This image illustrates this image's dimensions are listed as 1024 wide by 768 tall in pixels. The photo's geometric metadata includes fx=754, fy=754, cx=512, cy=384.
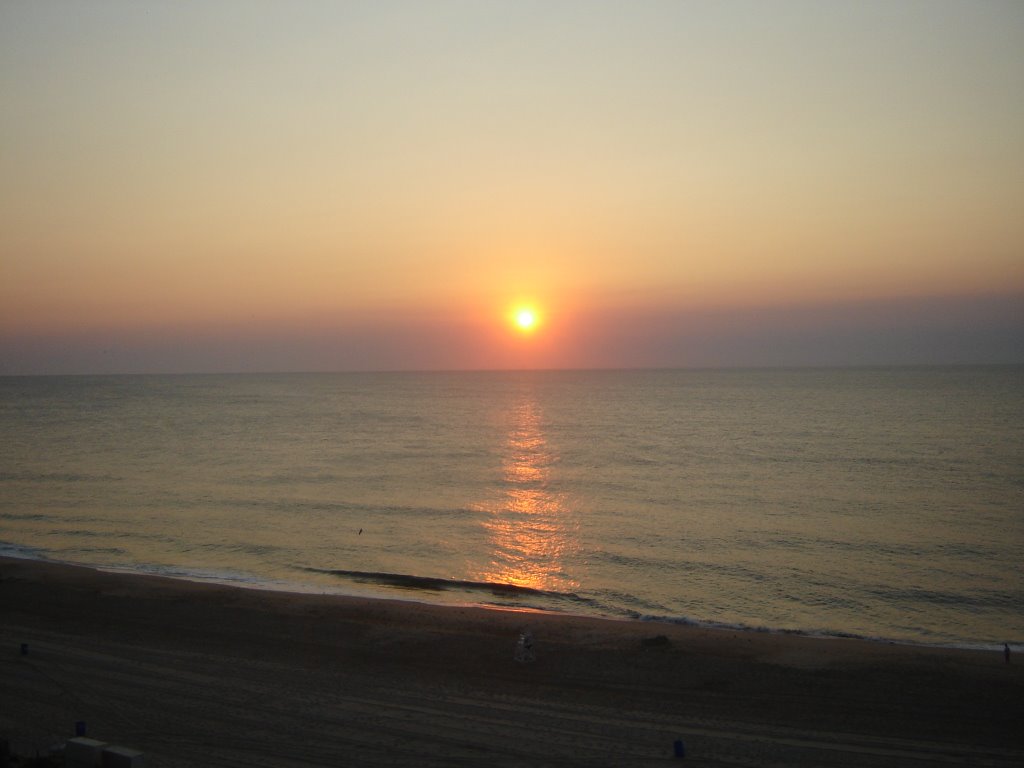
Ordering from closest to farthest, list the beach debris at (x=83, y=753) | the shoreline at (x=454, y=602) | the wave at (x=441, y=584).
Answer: the beach debris at (x=83, y=753), the shoreline at (x=454, y=602), the wave at (x=441, y=584)

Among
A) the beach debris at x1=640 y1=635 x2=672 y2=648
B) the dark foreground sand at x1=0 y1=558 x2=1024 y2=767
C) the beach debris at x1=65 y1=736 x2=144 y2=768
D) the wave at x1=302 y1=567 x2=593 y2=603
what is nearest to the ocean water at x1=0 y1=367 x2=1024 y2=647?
the wave at x1=302 y1=567 x2=593 y2=603

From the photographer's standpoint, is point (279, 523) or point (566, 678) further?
point (279, 523)

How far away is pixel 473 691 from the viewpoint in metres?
16.4

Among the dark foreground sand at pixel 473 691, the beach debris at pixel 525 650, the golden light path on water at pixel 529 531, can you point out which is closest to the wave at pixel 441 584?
the golden light path on water at pixel 529 531

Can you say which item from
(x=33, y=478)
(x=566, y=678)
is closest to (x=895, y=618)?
(x=566, y=678)

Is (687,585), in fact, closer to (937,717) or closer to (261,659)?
(937,717)

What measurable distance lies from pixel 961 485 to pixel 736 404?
87683mm

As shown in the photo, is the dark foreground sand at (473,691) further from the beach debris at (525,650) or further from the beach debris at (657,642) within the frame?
the beach debris at (525,650)

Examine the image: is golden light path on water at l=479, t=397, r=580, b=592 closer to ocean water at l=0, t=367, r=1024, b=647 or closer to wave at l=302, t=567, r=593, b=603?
ocean water at l=0, t=367, r=1024, b=647

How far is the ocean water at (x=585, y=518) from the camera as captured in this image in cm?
2542

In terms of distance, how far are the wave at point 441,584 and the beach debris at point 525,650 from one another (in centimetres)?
697

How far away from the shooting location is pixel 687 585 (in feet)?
86.8

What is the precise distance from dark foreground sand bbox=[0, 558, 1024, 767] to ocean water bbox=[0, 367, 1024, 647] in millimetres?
3750

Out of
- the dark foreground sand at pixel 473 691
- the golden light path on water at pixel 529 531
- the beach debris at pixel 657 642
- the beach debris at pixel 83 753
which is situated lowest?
the beach debris at pixel 83 753
